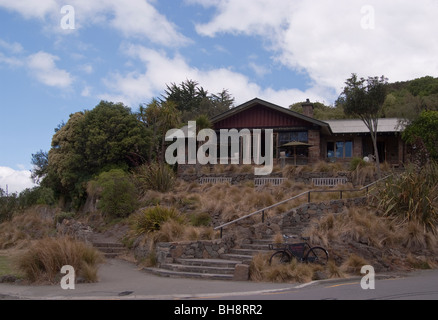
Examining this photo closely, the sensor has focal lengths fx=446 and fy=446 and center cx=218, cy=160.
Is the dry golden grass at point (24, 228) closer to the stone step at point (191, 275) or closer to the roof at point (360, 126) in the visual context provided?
the stone step at point (191, 275)

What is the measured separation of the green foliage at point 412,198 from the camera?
15.9 m

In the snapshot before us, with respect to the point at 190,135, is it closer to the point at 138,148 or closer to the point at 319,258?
the point at 138,148

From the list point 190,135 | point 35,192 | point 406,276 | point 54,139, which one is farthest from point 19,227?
point 406,276

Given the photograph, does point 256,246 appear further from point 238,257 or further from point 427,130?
point 427,130

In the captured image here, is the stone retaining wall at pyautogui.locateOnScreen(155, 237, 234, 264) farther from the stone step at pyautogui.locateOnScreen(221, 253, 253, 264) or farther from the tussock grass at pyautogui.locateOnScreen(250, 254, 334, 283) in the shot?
the tussock grass at pyautogui.locateOnScreen(250, 254, 334, 283)

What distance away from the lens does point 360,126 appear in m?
32.2

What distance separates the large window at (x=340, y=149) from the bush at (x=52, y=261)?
76.0 feet

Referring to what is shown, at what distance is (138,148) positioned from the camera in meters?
29.5

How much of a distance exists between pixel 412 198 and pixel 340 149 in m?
15.6

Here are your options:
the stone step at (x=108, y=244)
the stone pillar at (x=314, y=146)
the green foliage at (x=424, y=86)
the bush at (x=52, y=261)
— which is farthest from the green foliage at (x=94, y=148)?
the green foliage at (x=424, y=86)

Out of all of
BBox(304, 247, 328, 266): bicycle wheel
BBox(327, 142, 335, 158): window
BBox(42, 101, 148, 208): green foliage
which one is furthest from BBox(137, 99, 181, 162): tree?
BBox(304, 247, 328, 266): bicycle wheel

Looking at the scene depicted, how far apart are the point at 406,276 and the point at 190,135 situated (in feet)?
61.2

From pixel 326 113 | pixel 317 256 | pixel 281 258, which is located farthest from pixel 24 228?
pixel 326 113

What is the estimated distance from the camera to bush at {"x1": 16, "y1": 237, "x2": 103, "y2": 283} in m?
11.6
